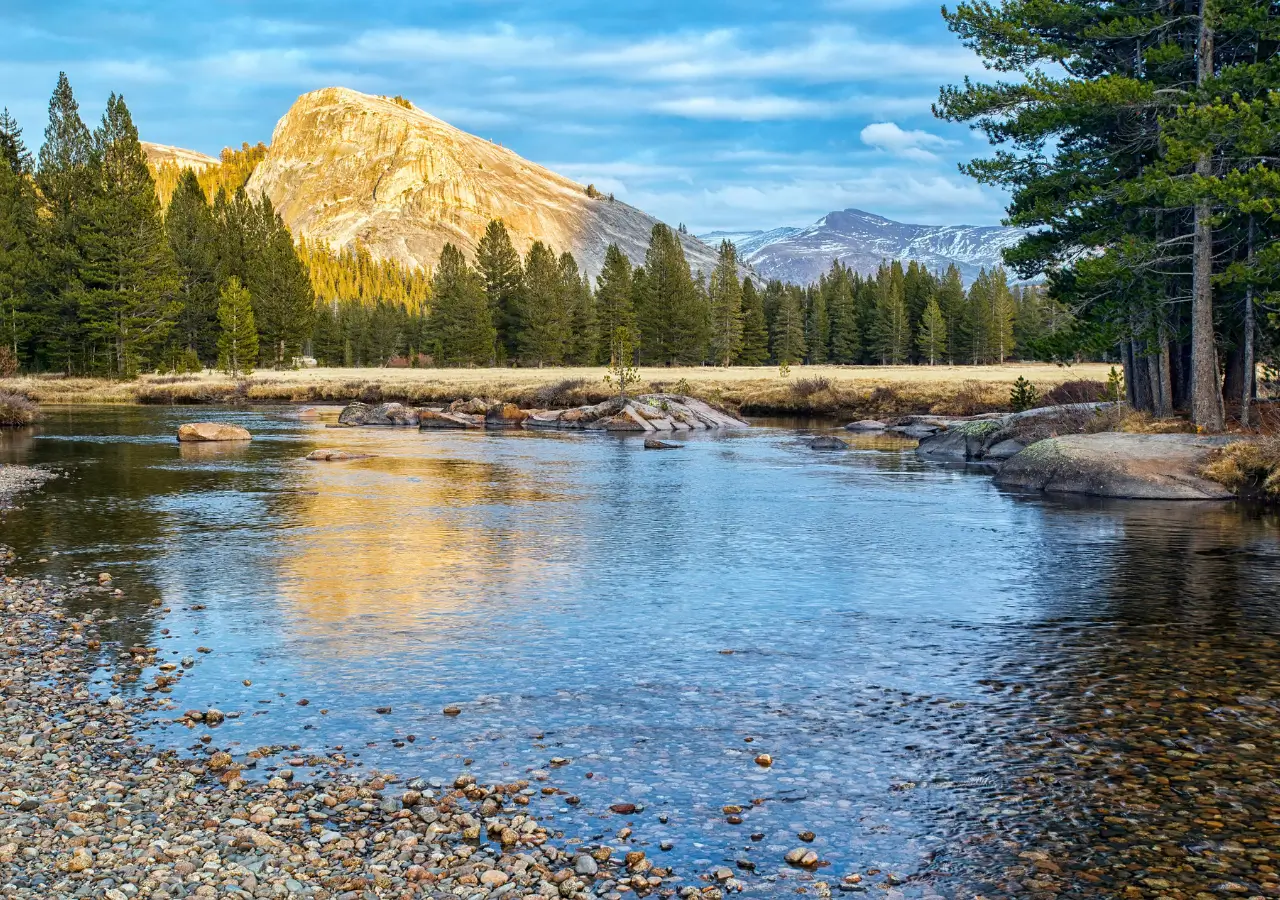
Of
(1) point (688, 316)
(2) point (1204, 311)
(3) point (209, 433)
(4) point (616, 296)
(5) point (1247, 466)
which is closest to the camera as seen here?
(5) point (1247, 466)

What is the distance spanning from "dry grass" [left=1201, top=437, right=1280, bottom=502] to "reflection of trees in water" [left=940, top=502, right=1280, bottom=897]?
33.7ft

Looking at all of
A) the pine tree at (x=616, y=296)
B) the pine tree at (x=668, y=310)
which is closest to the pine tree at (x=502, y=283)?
the pine tree at (x=616, y=296)

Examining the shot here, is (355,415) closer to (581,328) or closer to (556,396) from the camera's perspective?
(556,396)

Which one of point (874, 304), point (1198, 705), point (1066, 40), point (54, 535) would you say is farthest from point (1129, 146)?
point (874, 304)

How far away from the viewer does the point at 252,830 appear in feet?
22.5

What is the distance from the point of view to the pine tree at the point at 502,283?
4545 inches

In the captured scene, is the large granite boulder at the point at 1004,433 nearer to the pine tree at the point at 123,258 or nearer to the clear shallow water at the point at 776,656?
the clear shallow water at the point at 776,656

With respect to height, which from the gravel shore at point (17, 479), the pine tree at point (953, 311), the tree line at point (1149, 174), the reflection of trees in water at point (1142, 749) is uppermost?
the pine tree at point (953, 311)

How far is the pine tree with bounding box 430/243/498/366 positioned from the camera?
110 m

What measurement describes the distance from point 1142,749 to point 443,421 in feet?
155

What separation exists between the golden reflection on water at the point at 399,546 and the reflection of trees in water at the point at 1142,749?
7226 millimetres

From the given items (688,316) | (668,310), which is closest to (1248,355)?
(688,316)

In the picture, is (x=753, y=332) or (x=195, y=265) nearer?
(x=195, y=265)

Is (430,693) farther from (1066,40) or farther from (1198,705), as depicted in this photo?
(1066,40)
